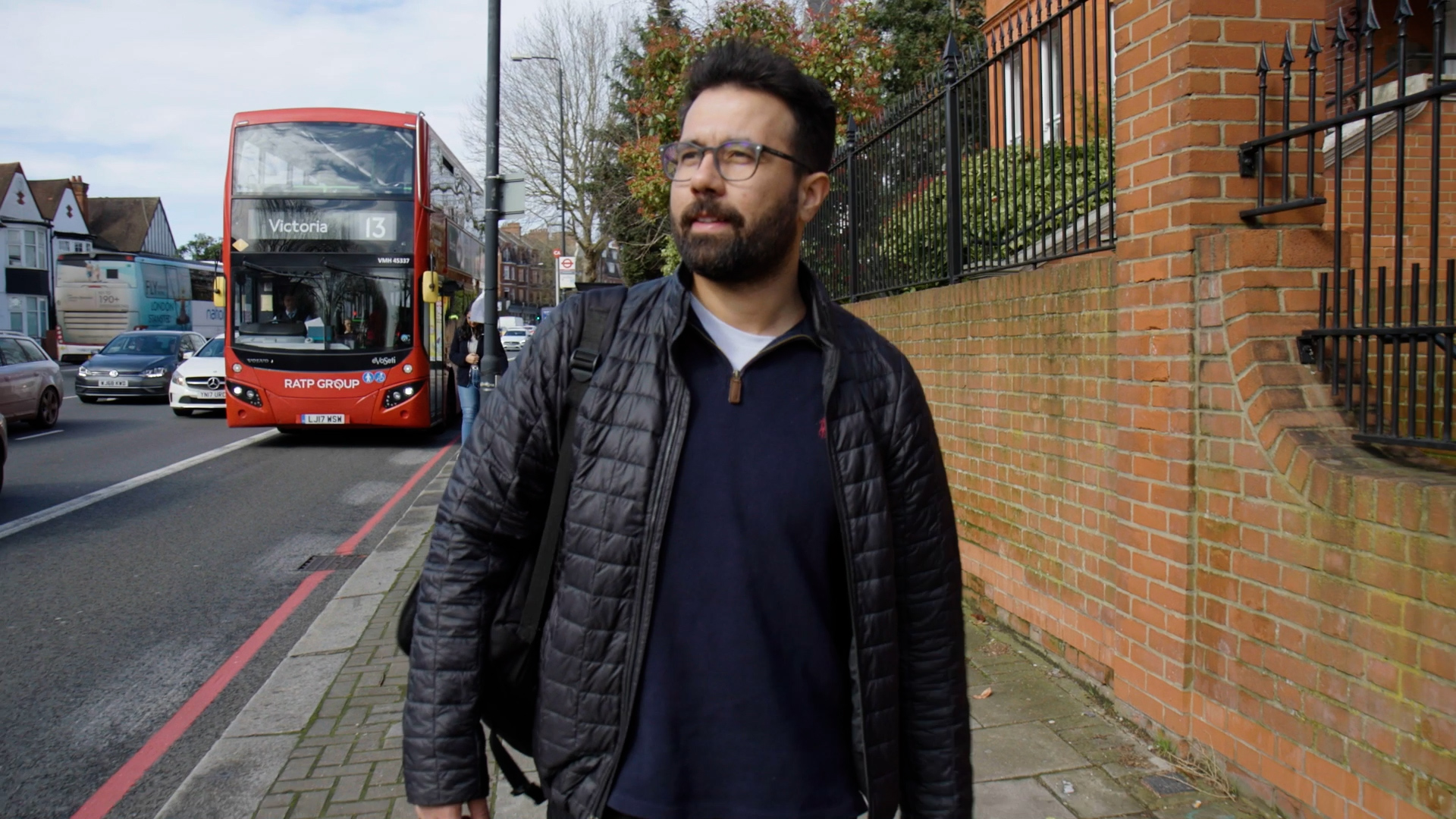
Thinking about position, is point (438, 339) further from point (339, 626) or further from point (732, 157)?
point (732, 157)

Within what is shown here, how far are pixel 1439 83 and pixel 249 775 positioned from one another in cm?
421

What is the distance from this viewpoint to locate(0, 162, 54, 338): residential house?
1997 inches

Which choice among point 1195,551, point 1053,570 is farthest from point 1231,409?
point 1053,570

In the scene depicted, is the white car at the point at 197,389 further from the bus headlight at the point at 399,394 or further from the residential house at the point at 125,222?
the residential house at the point at 125,222

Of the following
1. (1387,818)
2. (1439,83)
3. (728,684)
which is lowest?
(1387,818)

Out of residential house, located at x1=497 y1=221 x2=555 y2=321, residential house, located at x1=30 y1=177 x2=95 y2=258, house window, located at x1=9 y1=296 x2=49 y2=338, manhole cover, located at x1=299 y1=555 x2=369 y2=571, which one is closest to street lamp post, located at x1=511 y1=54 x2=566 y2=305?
manhole cover, located at x1=299 y1=555 x2=369 y2=571

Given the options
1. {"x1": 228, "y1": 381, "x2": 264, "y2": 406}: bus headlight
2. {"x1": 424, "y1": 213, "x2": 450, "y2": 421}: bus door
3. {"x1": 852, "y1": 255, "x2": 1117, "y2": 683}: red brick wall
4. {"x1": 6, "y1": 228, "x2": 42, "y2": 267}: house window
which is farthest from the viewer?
{"x1": 6, "y1": 228, "x2": 42, "y2": 267}: house window

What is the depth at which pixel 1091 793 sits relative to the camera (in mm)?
3381

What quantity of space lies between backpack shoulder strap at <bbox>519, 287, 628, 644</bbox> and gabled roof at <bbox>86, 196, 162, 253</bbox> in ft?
252

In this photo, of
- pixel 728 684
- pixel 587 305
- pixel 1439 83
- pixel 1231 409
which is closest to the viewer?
pixel 728 684

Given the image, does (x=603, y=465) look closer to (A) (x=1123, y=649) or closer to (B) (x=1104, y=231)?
(A) (x=1123, y=649)

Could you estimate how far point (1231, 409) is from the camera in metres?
3.31

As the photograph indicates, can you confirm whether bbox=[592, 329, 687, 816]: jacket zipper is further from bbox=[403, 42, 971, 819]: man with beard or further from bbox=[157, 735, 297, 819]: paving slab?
bbox=[157, 735, 297, 819]: paving slab

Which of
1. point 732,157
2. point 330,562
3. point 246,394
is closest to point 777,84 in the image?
point 732,157
